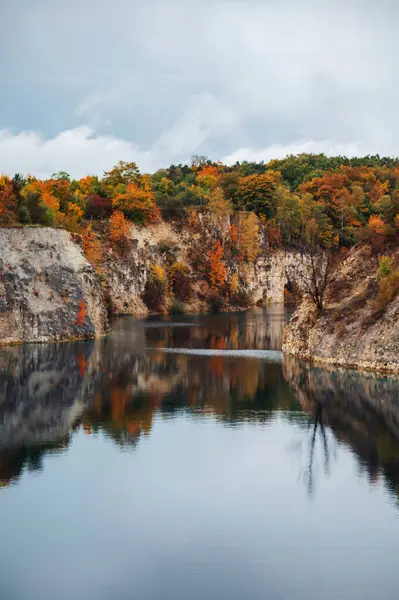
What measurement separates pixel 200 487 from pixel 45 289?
140 ft

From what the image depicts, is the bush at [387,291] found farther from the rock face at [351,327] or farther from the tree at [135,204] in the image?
the tree at [135,204]

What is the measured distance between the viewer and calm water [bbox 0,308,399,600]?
16.3 metres

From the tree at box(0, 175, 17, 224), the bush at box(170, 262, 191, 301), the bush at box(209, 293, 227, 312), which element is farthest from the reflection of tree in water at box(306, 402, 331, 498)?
the bush at box(209, 293, 227, 312)

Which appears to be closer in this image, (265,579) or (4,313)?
(265,579)

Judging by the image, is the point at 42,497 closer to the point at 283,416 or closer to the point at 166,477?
the point at 166,477

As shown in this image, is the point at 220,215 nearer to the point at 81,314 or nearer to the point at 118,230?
the point at 118,230

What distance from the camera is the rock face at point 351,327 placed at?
4178cm

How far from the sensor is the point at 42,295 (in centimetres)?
6216

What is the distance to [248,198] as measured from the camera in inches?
5335

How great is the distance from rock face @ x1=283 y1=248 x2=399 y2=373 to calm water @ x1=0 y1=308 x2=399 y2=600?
1900 millimetres

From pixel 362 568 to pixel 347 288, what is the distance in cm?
3446

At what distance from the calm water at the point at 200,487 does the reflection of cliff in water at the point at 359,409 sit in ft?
0.36

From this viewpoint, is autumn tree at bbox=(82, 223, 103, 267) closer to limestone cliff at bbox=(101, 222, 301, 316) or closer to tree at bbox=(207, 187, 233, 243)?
limestone cliff at bbox=(101, 222, 301, 316)

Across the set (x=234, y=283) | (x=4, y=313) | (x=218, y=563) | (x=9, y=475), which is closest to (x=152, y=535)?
(x=218, y=563)
